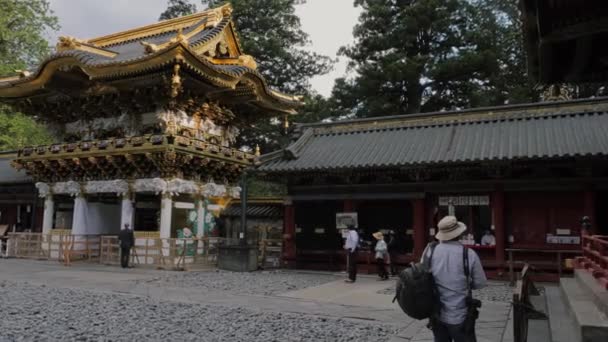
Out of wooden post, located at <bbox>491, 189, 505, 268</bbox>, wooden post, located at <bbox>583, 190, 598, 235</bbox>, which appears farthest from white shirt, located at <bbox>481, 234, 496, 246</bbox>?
wooden post, located at <bbox>583, 190, 598, 235</bbox>

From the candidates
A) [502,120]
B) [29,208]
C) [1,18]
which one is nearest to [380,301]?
[502,120]

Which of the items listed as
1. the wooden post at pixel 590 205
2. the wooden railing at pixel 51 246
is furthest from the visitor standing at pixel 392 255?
the wooden railing at pixel 51 246

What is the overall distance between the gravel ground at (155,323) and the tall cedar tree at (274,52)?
23.0m

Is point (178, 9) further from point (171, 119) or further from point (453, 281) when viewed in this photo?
point (453, 281)

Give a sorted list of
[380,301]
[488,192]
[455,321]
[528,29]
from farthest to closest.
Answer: [488,192], [380,301], [528,29], [455,321]

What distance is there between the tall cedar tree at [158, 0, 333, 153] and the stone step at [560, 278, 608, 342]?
83.6 feet

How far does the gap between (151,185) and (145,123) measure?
3.16 metres

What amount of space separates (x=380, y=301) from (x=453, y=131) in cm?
851

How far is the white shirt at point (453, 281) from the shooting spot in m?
4.64

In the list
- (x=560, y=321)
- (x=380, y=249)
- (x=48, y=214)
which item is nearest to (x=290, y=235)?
(x=380, y=249)

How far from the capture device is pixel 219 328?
7.65 meters

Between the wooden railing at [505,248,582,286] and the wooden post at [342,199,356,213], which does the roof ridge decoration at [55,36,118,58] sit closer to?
the wooden post at [342,199,356,213]

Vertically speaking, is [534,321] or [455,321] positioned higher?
[455,321]

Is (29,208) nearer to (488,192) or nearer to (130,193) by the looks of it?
(130,193)
